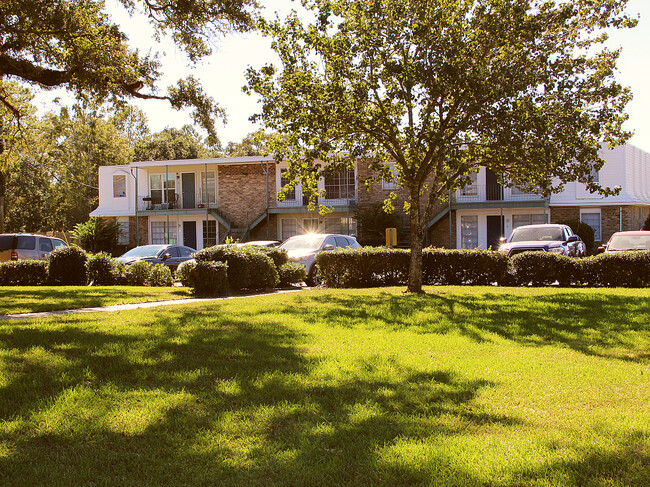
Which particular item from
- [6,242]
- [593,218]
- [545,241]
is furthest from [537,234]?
[6,242]

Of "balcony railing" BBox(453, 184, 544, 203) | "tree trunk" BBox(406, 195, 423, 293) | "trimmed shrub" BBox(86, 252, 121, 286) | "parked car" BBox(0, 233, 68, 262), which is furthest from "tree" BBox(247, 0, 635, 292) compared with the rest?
"balcony railing" BBox(453, 184, 544, 203)

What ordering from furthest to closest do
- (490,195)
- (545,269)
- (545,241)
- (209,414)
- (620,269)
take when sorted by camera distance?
(490,195) < (545,241) < (545,269) < (620,269) < (209,414)

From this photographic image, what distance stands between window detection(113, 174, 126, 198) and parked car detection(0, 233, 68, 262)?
14.4 m

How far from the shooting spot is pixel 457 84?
38.0 feet

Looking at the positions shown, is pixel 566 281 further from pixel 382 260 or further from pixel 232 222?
pixel 232 222

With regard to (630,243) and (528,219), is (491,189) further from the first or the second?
(630,243)

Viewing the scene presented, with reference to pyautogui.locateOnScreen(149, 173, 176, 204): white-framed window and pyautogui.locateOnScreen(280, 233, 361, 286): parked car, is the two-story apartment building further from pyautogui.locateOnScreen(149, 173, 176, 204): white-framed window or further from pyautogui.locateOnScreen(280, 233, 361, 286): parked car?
pyautogui.locateOnScreen(280, 233, 361, 286): parked car

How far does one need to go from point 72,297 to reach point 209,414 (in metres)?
9.45

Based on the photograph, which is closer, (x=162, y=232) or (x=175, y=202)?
(x=175, y=202)

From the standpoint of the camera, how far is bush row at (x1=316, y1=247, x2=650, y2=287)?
13.9m

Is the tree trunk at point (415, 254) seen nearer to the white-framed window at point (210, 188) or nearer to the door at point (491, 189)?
the door at point (491, 189)

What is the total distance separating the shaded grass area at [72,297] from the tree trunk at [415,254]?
5395mm

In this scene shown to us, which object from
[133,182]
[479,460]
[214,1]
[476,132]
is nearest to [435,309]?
[476,132]

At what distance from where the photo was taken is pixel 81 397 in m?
4.92
